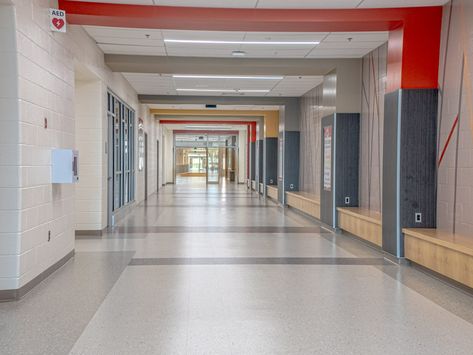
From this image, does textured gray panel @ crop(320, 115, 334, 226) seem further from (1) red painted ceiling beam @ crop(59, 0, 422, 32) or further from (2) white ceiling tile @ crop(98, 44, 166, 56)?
(2) white ceiling tile @ crop(98, 44, 166, 56)

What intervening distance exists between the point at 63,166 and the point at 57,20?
1.70 m

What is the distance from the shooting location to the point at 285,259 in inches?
259

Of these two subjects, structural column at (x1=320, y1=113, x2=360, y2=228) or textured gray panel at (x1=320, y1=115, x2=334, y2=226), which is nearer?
structural column at (x1=320, y1=113, x2=360, y2=228)

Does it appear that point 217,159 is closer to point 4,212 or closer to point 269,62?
point 269,62

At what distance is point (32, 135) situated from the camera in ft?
16.2

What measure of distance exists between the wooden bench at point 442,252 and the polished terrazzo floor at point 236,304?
0.61ft

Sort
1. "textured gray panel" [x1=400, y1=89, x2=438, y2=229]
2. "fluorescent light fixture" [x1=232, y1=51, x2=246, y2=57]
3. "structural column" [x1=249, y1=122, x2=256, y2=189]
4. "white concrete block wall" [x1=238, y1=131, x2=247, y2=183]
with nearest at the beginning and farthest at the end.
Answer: "textured gray panel" [x1=400, y1=89, x2=438, y2=229]
"fluorescent light fixture" [x1=232, y1=51, x2=246, y2=57]
"structural column" [x1=249, y1=122, x2=256, y2=189]
"white concrete block wall" [x1=238, y1=131, x2=247, y2=183]

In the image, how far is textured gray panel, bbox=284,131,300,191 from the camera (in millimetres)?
14836

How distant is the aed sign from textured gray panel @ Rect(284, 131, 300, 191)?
977 cm

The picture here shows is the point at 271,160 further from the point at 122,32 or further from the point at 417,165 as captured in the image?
the point at 417,165

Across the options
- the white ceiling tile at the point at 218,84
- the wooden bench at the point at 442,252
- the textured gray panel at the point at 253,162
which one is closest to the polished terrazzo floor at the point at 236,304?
the wooden bench at the point at 442,252

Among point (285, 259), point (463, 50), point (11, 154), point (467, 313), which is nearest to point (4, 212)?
point (11, 154)

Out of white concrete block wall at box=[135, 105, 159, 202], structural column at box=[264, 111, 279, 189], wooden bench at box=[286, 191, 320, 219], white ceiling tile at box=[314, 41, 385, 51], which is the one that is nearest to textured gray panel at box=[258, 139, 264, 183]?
structural column at box=[264, 111, 279, 189]

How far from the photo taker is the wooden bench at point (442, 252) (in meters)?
4.85
